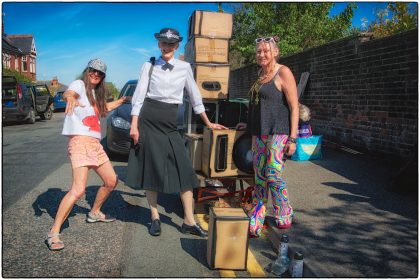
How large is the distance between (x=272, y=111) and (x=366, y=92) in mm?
5404

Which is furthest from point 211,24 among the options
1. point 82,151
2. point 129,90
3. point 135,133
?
point 129,90

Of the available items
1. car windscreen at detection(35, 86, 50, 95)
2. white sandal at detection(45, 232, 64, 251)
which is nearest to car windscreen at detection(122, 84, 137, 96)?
white sandal at detection(45, 232, 64, 251)

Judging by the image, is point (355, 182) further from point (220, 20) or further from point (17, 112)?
point (17, 112)

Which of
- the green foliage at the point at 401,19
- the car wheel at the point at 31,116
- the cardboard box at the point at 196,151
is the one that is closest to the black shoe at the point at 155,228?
the cardboard box at the point at 196,151

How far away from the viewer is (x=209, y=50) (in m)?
5.13

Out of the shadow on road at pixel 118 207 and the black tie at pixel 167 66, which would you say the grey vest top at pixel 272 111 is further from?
the shadow on road at pixel 118 207

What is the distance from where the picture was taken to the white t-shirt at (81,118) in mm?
3699

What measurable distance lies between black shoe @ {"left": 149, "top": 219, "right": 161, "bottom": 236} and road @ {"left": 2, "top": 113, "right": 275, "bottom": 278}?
53mm

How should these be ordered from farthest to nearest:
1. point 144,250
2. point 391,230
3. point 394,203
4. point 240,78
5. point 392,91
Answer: point 240,78, point 392,91, point 394,203, point 391,230, point 144,250

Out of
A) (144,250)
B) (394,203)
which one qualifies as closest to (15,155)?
(144,250)

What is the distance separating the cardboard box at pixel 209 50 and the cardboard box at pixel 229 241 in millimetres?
2600

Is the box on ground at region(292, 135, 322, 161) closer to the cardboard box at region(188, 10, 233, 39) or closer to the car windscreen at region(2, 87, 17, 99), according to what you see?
the cardboard box at region(188, 10, 233, 39)

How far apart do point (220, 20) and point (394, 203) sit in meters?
3.33

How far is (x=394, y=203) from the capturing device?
16.1ft
